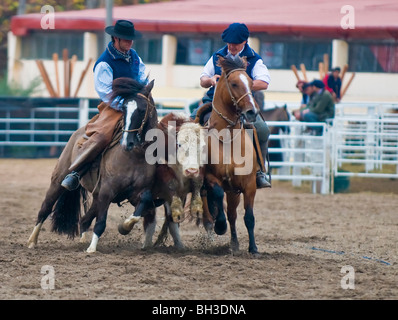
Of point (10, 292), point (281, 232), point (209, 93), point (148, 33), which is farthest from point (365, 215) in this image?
point (148, 33)

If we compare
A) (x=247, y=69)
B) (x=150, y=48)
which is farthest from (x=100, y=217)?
(x=150, y=48)

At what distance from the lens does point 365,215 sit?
10.9 metres

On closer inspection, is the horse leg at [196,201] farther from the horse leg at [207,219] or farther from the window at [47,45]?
the window at [47,45]

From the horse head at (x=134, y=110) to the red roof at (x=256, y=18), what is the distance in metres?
17.4

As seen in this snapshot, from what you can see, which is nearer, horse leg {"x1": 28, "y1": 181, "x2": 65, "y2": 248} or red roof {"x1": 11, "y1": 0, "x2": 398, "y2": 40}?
horse leg {"x1": 28, "y1": 181, "x2": 65, "y2": 248}

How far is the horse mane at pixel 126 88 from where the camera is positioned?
7.21 metres

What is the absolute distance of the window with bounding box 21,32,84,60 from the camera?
27891 millimetres

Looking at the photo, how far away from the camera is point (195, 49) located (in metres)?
25.7

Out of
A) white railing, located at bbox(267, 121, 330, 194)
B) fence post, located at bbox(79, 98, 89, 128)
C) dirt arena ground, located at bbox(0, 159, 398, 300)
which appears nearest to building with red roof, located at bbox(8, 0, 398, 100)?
fence post, located at bbox(79, 98, 89, 128)

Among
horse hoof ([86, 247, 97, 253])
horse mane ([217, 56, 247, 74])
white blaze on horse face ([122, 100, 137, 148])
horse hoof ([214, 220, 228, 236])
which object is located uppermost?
horse mane ([217, 56, 247, 74])

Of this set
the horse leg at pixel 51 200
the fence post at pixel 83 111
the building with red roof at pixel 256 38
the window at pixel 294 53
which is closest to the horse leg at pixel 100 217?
the horse leg at pixel 51 200

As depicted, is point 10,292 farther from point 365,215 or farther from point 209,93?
point 365,215

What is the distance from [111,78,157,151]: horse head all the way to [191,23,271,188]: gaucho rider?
26.1 inches

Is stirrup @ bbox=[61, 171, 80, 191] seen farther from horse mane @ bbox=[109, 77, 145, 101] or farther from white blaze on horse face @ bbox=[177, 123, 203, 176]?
white blaze on horse face @ bbox=[177, 123, 203, 176]
